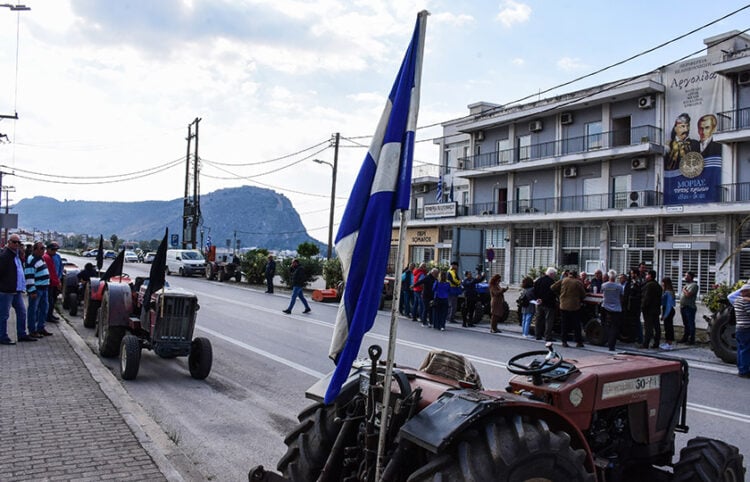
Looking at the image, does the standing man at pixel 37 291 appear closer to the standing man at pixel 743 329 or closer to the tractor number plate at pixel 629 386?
the tractor number plate at pixel 629 386

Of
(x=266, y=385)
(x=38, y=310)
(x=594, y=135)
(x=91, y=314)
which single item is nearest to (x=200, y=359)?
(x=266, y=385)

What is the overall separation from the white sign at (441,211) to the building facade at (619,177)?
4.6 inches

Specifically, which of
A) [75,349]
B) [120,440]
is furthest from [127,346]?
[120,440]

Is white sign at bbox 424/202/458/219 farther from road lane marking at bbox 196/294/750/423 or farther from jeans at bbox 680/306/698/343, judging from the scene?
jeans at bbox 680/306/698/343

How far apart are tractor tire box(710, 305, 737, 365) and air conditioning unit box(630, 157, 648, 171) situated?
941 inches

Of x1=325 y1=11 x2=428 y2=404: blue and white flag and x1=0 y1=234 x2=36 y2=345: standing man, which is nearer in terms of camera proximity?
x1=325 y1=11 x2=428 y2=404: blue and white flag

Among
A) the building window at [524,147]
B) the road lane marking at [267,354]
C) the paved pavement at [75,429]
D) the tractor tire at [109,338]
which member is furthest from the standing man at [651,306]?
the building window at [524,147]

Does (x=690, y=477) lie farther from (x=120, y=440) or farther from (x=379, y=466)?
(x=120, y=440)

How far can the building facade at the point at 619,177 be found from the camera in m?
30.4

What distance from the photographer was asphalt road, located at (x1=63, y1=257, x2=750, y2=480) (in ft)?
20.3

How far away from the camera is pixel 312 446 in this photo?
3.80 m

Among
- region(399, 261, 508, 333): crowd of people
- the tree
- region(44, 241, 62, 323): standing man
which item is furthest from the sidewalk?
the tree

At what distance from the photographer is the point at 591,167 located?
37750 mm

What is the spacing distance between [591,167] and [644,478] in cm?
3606
